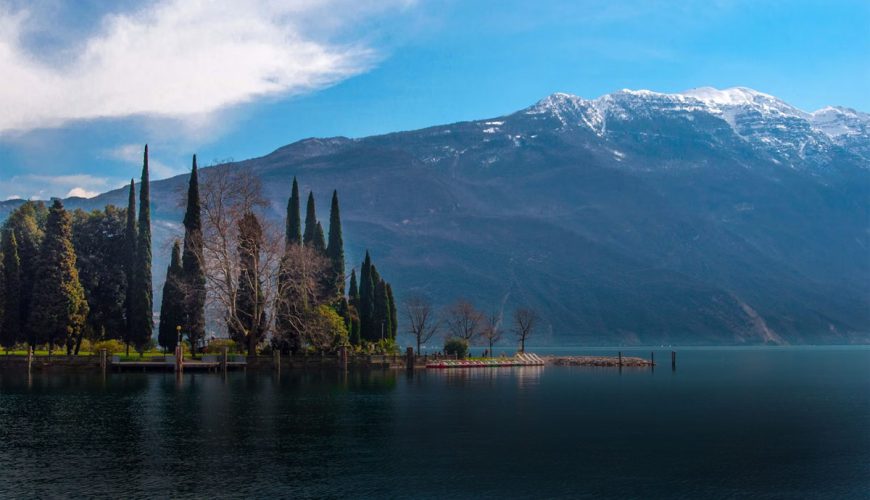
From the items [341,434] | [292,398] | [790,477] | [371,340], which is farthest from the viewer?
[371,340]

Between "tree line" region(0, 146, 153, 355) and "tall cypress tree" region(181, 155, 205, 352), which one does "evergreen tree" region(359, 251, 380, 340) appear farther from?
"tree line" region(0, 146, 153, 355)

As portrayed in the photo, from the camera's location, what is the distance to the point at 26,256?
8538 cm

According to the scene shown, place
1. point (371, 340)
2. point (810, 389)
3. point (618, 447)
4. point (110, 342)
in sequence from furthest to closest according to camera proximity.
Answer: point (371, 340) → point (110, 342) → point (810, 389) → point (618, 447)

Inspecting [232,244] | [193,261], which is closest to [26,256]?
[193,261]

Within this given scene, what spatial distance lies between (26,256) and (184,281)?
16.6 meters

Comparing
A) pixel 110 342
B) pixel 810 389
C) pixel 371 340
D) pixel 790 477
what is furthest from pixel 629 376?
pixel 790 477

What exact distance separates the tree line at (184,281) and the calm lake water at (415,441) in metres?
13.9

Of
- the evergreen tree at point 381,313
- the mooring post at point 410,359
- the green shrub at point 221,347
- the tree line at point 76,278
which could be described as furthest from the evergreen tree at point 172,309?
the evergreen tree at point 381,313

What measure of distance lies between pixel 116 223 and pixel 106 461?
218 feet

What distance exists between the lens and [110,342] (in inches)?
3516

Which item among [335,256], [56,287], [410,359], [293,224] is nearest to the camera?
[56,287]

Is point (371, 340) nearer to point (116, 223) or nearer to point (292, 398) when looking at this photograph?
point (116, 223)

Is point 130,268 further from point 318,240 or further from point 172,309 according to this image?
point 318,240

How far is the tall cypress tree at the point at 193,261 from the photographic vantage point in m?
81.5
